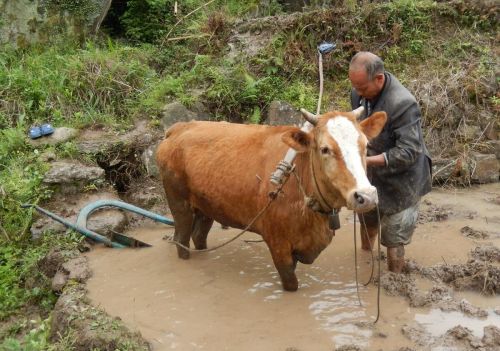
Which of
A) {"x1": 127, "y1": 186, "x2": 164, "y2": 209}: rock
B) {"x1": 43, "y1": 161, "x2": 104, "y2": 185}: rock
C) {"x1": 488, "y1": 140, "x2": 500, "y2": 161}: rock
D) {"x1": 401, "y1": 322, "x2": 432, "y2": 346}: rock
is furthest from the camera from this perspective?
{"x1": 488, "y1": 140, "x2": 500, "y2": 161}: rock

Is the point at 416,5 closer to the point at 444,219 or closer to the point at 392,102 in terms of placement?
the point at 444,219

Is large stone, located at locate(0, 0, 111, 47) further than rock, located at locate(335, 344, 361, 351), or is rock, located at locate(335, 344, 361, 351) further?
large stone, located at locate(0, 0, 111, 47)

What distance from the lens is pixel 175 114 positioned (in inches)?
340

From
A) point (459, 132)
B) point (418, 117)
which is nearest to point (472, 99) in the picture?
point (459, 132)

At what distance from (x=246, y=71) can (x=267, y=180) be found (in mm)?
5078

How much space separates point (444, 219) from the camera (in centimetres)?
696

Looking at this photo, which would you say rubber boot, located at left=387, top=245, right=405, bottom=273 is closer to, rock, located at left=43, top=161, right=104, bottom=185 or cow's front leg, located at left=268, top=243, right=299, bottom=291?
cow's front leg, located at left=268, top=243, right=299, bottom=291

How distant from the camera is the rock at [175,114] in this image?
8.54 metres

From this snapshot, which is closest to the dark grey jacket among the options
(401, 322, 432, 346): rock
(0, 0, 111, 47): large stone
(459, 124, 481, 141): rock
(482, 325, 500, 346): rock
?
(401, 322, 432, 346): rock

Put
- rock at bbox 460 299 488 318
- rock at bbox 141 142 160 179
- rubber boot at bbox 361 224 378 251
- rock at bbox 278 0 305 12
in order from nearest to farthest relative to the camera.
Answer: rock at bbox 460 299 488 318
rubber boot at bbox 361 224 378 251
rock at bbox 141 142 160 179
rock at bbox 278 0 305 12

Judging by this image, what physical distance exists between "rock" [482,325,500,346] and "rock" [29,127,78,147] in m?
6.27

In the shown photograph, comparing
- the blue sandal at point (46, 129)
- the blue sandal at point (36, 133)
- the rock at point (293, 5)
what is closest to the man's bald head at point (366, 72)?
the blue sandal at point (46, 129)

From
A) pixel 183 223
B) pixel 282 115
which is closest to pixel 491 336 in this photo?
pixel 183 223

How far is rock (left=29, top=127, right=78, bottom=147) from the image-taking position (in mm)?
7949
